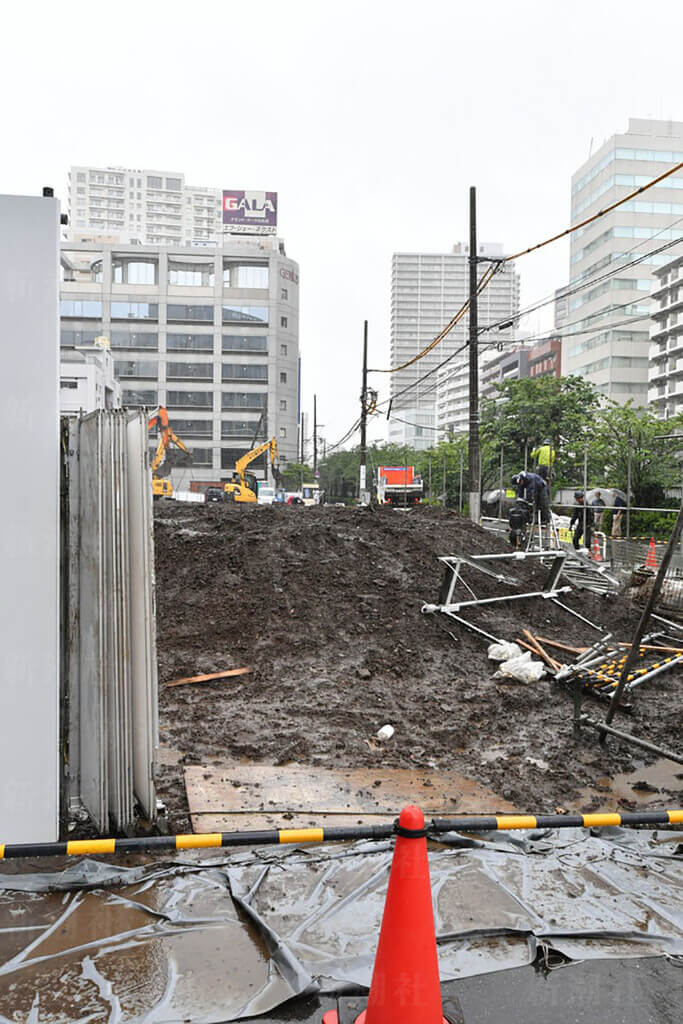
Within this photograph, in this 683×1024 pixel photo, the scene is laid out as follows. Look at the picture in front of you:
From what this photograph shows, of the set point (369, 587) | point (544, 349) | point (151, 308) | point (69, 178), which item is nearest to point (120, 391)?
point (151, 308)

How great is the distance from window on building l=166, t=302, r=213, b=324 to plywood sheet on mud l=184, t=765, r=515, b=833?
8440cm

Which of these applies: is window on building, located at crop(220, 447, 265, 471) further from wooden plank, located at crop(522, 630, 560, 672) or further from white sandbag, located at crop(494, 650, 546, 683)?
white sandbag, located at crop(494, 650, 546, 683)

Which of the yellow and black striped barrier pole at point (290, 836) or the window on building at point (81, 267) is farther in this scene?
the window on building at point (81, 267)

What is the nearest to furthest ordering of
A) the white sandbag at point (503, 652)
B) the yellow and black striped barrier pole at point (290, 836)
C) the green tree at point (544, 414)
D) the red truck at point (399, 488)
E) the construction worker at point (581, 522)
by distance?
the yellow and black striped barrier pole at point (290, 836) < the white sandbag at point (503, 652) < the construction worker at point (581, 522) < the red truck at point (399, 488) < the green tree at point (544, 414)

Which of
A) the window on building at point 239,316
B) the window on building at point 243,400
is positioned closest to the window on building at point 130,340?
the window on building at point 239,316

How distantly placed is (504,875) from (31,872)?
7.61 ft

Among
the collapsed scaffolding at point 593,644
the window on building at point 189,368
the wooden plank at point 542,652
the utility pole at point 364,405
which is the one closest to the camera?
the collapsed scaffolding at point 593,644

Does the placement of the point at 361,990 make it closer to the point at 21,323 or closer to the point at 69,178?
the point at 21,323

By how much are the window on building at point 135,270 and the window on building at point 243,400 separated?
16553 millimetres

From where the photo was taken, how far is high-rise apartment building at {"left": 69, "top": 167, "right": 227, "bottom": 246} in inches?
6585

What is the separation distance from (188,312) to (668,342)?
52665 millimetres

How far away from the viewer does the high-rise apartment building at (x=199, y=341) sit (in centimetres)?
8369

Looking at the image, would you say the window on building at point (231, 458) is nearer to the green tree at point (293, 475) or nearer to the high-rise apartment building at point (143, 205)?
the green tree at point (293, 475)

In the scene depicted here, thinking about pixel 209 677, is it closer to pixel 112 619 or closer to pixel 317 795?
pixel 317 795
